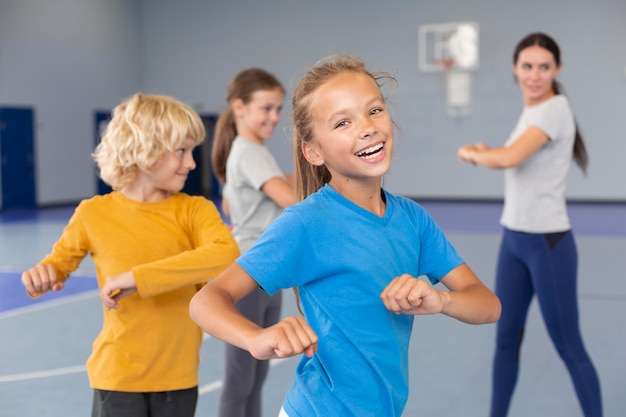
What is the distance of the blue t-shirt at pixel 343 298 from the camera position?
1.57m

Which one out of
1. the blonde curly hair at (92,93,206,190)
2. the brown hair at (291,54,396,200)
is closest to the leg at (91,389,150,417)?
the blonde curly hair at (92,93,206,190)

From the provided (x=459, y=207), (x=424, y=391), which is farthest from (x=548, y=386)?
(x=459, y=207)

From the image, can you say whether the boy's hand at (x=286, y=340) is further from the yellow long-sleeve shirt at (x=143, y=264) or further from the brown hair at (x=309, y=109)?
the yellow long-sleeve shirt at (x=143, y=264)

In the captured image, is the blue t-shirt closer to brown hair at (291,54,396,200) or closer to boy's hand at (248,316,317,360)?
brown hair at (291,54,396,200)

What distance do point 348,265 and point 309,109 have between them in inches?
14.2

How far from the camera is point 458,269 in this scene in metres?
1.72

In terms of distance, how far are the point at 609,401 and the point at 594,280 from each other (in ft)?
11.1

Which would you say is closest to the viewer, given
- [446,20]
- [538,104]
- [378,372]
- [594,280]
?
[378,372]

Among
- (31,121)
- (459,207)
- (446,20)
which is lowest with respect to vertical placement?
(459,207)

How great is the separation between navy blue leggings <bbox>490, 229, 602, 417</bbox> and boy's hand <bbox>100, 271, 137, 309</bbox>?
5.46 ft

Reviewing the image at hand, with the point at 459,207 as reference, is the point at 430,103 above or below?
above

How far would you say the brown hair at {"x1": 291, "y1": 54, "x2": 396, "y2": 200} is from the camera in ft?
5.55

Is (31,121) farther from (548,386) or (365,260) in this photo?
(365,260)

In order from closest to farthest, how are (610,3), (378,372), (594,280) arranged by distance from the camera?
(378,372) → (594,280) → (610,3)
